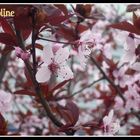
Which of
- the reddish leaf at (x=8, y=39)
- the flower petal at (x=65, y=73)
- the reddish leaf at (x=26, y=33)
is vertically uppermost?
the reddish leaf at (x=26, y=33)

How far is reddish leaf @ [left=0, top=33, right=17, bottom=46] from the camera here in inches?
40.0

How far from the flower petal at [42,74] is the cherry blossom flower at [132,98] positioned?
31.8 inches

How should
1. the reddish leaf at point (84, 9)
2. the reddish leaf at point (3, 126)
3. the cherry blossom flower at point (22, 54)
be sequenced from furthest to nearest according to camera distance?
the reddish leaf at point (84, 9)
the reddish leaf at point (3, 126)
the cherry blossom flower at point (22, 54)

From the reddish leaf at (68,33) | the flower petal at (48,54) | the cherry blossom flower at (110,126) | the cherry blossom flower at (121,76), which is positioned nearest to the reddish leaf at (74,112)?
the cherry blossom flower at (110,126)

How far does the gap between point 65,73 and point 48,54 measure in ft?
0.31

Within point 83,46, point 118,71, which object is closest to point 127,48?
point 83,46

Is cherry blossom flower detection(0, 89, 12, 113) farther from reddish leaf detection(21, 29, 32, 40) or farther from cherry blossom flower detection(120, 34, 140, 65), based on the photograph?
cherry blossom flower detection(120, 34, 140, 65)

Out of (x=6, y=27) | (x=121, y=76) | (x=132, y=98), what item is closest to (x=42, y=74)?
(x=6, y=27)

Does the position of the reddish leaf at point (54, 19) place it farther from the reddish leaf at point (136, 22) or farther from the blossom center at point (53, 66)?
the reddish leaf at point (136, 22)

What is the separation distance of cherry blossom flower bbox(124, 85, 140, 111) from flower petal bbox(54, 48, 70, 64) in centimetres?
77

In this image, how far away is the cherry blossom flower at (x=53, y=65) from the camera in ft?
3.33

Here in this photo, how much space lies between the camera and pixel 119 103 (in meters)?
2.13

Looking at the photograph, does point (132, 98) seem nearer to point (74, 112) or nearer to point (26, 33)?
point (74, 112)

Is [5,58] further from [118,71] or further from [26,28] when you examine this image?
[26,28]
